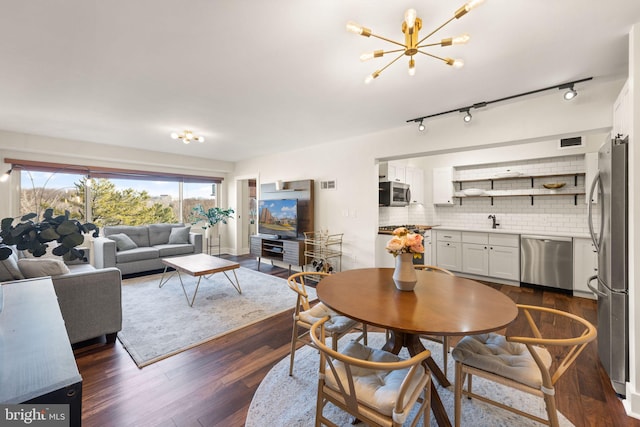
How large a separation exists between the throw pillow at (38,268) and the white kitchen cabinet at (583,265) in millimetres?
6047

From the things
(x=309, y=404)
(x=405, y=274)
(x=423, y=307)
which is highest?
(x=405, y=274)

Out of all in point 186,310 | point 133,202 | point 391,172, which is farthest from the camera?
point 133,202

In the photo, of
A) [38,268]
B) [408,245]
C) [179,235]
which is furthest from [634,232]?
[179,235]

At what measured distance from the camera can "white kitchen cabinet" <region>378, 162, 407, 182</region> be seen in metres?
4.77

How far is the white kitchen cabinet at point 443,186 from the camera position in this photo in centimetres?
523

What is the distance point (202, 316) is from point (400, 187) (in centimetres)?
363

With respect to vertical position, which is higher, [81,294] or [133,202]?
[133,202]

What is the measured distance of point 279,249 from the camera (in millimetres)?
5367

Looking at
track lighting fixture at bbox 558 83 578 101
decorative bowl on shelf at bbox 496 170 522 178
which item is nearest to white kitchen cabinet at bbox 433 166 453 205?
decorative bowl on shelf at bbox 496 170 522 178

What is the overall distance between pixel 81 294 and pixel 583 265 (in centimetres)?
590

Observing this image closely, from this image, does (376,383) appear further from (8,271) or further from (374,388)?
(8,271)

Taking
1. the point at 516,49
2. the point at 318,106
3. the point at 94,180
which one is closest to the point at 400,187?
the point at 318,106

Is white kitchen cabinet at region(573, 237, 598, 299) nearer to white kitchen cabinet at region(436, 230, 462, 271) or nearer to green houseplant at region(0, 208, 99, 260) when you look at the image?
white kitchen cabinet at region(436, 230, 462, 271)

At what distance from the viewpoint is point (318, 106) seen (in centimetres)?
327
